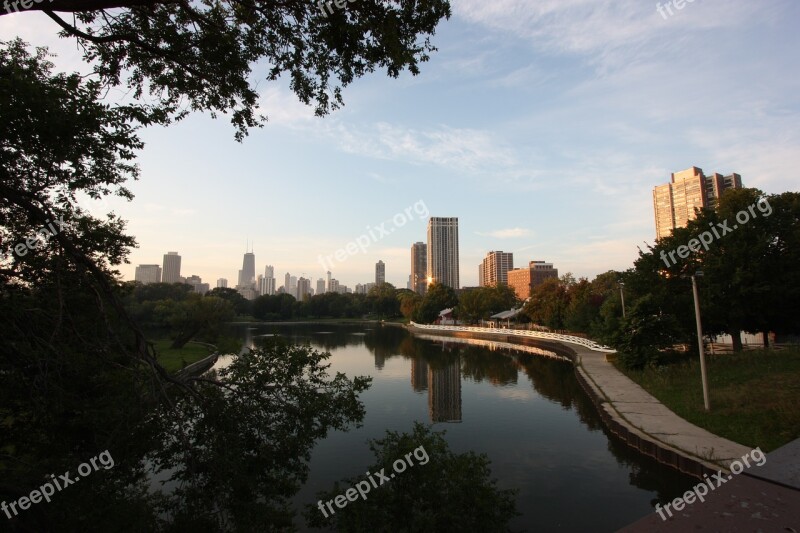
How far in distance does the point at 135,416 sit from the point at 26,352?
1.55 metres

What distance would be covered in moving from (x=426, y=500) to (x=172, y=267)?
165m

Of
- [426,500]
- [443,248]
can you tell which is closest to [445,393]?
[426,500]

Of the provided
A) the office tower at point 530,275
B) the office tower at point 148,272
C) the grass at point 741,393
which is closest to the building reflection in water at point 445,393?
the grass at point 741,393

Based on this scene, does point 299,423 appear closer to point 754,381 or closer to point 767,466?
point 767,466

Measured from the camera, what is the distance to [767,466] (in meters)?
3.14

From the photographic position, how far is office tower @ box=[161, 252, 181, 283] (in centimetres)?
14575

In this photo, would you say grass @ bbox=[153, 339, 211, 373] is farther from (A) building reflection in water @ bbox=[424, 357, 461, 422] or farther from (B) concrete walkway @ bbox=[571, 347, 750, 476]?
(B) concrete walkway @ bbox=[571, 347, 750, 476]

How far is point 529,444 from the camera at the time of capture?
12727 millimetres

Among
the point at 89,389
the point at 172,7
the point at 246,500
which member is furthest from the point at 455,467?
the point at 172,7

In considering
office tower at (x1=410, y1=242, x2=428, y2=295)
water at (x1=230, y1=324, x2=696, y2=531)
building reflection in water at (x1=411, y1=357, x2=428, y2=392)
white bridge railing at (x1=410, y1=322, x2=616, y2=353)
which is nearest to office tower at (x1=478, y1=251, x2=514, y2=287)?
office tower at (x1=410, y1=242, x2=428, y2=295)

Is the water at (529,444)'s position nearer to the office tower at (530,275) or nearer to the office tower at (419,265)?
the office tower at (530,275)

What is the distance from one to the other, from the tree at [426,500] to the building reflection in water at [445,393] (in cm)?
1023

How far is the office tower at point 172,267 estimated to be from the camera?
478 feet

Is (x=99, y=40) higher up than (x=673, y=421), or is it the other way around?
(x=99, y=40)
